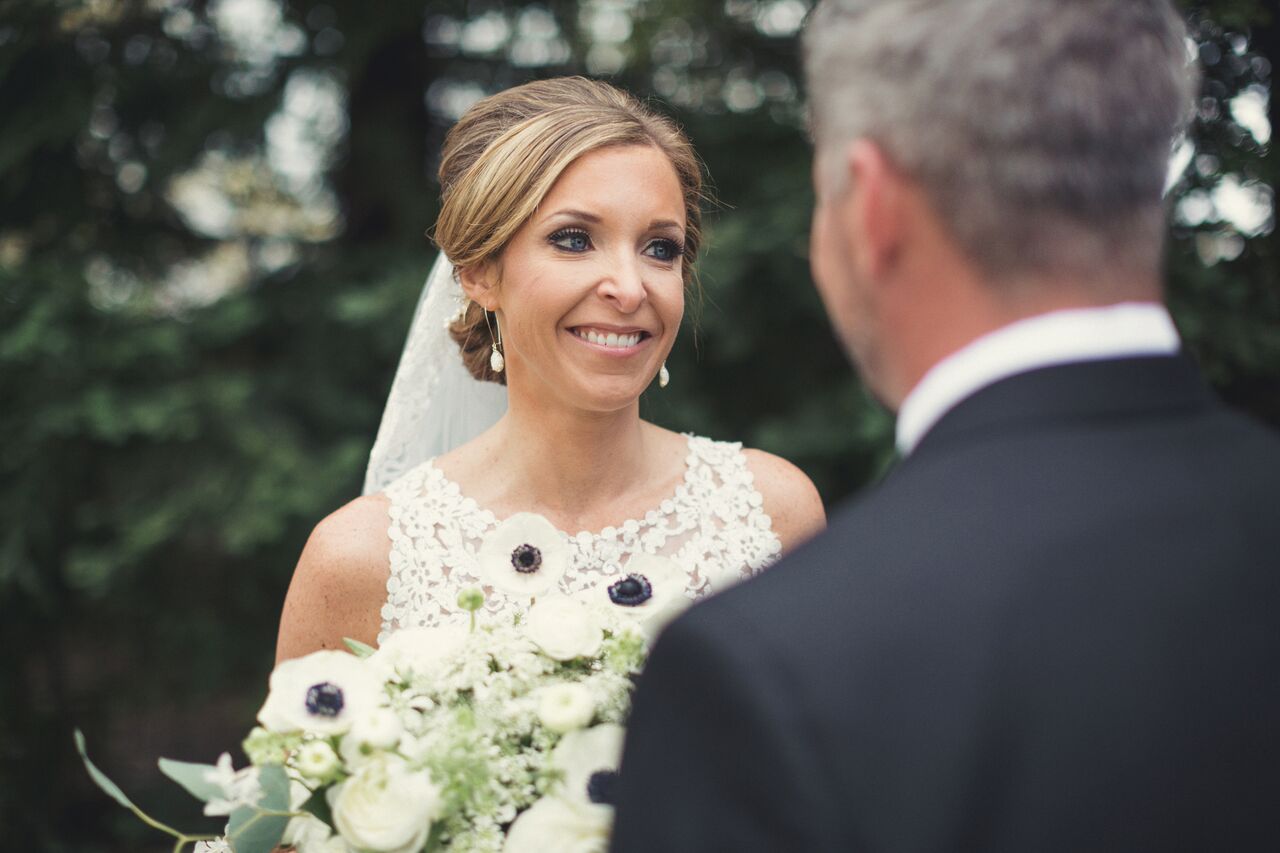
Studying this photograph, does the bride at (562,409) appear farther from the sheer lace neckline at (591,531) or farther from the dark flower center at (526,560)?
the dark flower center at (526,560)

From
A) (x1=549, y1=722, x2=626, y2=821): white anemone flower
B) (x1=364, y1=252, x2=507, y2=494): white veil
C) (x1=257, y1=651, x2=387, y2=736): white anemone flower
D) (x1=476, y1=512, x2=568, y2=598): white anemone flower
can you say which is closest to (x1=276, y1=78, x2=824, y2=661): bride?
(x1=364, y1=252, x2=507, y2=494): white veil

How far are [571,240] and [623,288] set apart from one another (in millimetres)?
206

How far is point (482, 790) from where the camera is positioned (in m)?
1.65

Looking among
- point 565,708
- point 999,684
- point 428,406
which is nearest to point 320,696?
point 565,708

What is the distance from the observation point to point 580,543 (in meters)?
2.83

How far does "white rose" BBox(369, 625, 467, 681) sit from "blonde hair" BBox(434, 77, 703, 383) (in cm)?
115

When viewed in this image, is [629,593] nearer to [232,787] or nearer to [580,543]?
[232,787]

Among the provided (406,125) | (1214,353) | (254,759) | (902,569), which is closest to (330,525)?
(254,759)

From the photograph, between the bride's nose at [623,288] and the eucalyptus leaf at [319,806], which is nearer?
Result: the eucalyptus leaf at [319,806]

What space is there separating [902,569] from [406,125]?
532 centimetres

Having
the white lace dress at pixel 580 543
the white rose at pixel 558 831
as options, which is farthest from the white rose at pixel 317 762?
the white lace dress at pixel 580 543

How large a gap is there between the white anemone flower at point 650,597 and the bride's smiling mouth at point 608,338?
0.80 metres

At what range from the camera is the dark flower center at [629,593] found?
190 cm

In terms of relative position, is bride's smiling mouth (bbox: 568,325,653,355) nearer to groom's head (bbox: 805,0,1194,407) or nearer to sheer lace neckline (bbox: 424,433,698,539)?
sheer lace neckline (bbox: 424,433,698,539)
